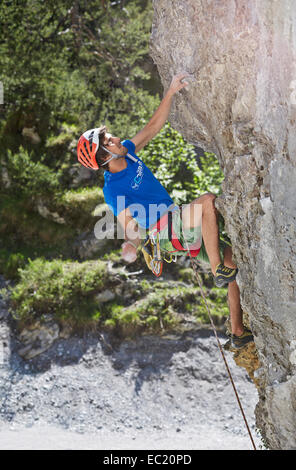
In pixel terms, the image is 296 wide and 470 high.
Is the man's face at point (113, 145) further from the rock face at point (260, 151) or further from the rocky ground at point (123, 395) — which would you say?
the rocky ground at point (123, 395)

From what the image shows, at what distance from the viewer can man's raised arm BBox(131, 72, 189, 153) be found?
4.83m

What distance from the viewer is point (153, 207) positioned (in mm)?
5004

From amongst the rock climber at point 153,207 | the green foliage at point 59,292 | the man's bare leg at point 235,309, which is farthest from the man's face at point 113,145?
the green foliage at point 59,292

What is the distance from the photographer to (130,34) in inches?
470

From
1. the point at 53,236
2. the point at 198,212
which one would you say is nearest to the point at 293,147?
the point at 198,212

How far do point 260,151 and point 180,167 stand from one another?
677 cm

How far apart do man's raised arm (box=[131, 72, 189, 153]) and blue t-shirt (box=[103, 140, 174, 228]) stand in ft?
1.22

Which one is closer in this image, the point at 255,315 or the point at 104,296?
the point at 255,315

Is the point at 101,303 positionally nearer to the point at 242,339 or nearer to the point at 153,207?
the point at 242,339

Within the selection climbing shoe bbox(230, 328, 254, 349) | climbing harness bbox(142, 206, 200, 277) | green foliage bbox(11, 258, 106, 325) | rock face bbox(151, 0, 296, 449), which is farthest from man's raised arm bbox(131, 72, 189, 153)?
green foliage bbox(11, 258, 106, 325)

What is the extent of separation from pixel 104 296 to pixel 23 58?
5.24 meters

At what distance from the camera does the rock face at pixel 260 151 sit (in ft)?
13.2

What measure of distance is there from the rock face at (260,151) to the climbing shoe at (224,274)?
11 centimetres

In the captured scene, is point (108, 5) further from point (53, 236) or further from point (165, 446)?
point (165, 446)
